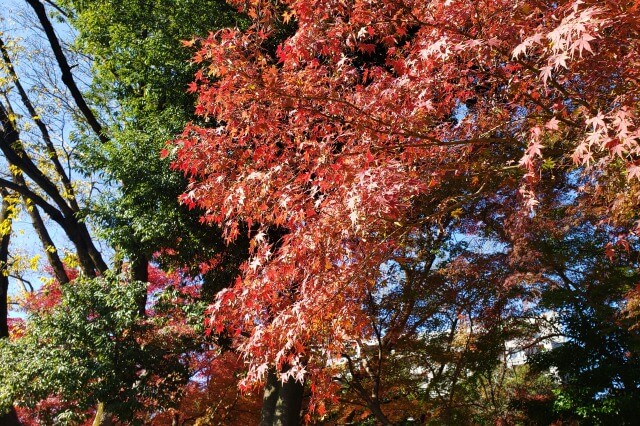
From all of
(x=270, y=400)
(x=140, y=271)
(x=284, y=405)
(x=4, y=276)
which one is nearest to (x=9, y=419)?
(x=4, y=276)

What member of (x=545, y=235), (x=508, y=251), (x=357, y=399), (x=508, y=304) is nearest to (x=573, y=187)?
(x=545, y=235)

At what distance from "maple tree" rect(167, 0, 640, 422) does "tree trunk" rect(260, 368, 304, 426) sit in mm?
3100

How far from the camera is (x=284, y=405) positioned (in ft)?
27.3

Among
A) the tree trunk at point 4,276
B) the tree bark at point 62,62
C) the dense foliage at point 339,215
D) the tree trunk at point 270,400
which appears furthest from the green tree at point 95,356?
the tree bark at point 62,62

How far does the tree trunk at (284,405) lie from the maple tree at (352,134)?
3.10 meters

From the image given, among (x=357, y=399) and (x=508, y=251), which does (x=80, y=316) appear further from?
(x=508, y=251)

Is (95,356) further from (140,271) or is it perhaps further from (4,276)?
(4,276)

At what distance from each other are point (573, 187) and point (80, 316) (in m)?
6.98

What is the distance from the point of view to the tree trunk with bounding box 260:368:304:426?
27.2 ft

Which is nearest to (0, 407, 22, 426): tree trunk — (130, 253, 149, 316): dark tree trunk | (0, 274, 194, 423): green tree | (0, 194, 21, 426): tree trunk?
(0, 274, 194, 423): green tree

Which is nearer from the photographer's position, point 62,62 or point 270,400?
point 270,400

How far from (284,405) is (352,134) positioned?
510cm

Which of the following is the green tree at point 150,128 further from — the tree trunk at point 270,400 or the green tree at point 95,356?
the tree trunk at point 270,400

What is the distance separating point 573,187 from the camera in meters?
7.98
